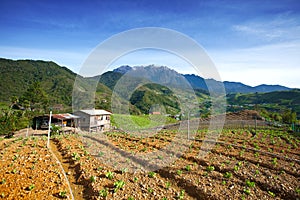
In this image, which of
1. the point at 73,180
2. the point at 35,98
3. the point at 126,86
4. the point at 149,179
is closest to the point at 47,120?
the point at 35,98

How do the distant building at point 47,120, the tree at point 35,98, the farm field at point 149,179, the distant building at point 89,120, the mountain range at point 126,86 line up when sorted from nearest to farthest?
the farm field at point 149,179
the mountain range at point 126,86
the distant building at point 89,120
the distant building at point 47,120
the tree at point 35,98

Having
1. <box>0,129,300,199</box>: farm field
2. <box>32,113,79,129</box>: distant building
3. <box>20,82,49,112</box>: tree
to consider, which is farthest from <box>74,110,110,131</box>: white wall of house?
<box>20,82,49,112</box>: tree

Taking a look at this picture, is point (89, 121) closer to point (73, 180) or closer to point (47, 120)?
point (47, 120)

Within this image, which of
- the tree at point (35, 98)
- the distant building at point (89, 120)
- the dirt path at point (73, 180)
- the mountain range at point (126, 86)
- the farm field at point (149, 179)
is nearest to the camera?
the farm field at point (149, 179)

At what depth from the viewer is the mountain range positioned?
41.3ft

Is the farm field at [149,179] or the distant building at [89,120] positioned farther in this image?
the distant building at [89,120]

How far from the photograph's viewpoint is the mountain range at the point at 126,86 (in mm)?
12602

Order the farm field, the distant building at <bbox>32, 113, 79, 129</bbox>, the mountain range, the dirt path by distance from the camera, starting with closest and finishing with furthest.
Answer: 1. the farm field
2. the dirt path
3. the mountain range
4. the distant building at <bbox>32, 113, 79, 129</bbox>

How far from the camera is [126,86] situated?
42.4ft

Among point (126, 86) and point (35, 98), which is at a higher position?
point (126, 86)

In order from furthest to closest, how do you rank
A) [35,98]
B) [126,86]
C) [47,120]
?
1. [35,98]
2. [47,120]
3. [126,86]

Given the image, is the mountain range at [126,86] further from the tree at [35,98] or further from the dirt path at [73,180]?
the tree at [35,98]

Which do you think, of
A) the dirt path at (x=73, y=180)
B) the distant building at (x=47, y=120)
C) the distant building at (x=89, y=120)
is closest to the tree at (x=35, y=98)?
the distant building at (x=47, y=120)

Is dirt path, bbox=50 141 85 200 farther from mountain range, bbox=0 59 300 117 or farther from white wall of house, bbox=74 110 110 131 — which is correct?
white wall of house, bbox=74 110 110 131
